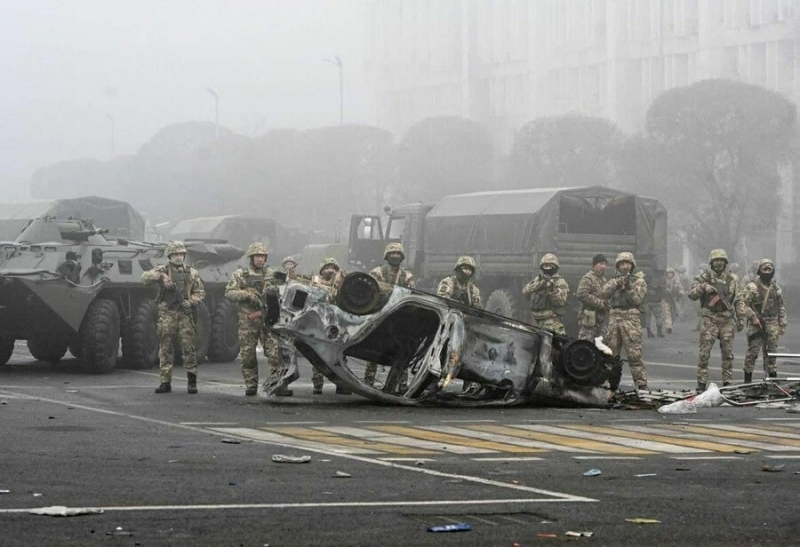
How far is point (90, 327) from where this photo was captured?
2164 centimetres

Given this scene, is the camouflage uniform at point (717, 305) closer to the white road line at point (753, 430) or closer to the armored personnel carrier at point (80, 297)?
the white road line at point (753, 430)

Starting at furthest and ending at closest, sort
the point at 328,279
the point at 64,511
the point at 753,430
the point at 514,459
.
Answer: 1. the point at 328,279
2. the point at 753,430
3. the point at 514,459
4. the point at 64,511

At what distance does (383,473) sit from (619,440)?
327cm

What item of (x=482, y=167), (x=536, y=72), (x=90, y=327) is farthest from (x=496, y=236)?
(x=536, y=72)

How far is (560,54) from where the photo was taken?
94.1 meters

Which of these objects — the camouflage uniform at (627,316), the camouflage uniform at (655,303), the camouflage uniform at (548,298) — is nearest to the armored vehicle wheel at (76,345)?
the camouflage uniform at (548,298)

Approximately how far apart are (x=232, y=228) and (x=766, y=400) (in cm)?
3994

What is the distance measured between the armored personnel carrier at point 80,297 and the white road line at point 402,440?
27.8 feet

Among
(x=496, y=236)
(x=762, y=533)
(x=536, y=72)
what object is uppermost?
(x=536, y=72)

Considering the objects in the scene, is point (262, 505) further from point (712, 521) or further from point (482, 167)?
point (482, 167)

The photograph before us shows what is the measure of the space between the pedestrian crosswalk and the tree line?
147 feet

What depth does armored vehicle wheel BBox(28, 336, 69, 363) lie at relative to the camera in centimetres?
2348

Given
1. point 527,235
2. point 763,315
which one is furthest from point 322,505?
point 527,235

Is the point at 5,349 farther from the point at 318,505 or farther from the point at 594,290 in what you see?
the point at 318,505
